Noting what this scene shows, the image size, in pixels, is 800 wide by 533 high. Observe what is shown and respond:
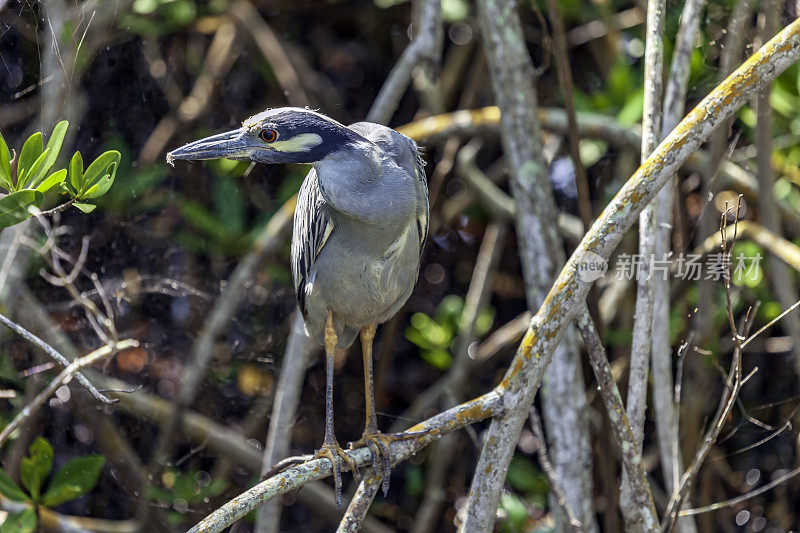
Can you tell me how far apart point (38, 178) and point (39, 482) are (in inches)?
49.1

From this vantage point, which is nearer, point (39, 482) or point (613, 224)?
point (613, 224)

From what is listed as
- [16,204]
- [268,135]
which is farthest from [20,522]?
[268,135]

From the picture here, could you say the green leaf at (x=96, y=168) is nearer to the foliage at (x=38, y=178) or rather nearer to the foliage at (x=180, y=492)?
the foliage at (x=38, y=178)

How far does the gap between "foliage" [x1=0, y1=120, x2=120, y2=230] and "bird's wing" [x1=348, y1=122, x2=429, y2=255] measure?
0.67 meters

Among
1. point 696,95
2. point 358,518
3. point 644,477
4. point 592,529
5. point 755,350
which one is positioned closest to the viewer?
point 358,518

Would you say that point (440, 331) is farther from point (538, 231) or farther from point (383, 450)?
point (383, 450)

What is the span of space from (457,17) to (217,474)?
2104 millimetres

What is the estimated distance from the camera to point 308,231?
216 cm

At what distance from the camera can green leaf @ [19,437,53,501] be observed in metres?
2.34

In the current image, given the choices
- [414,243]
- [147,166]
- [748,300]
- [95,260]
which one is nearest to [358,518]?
[414,243]

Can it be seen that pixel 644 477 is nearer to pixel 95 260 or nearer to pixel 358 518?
pixel 358 518

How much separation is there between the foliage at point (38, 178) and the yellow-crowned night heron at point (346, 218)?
9.5 inches

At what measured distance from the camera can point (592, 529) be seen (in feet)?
8.35

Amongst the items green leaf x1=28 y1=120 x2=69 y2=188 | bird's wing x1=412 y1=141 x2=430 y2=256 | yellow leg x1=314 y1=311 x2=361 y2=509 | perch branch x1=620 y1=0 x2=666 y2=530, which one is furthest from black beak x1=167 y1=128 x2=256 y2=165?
perch branch x1=620 y1=0 x2=666 y2=530
